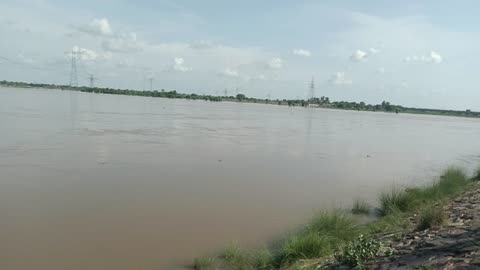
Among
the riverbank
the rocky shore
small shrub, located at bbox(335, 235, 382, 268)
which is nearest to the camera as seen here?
the rocky shore

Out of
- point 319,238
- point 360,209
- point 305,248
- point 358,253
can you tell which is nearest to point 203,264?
point 305,248

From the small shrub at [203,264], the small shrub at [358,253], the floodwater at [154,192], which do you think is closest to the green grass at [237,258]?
the small shrub at [203,264]

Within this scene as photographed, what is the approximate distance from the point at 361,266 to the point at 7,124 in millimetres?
31383

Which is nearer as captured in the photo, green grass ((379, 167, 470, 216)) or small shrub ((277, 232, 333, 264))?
small shrub ((277, 232, 333, 264))

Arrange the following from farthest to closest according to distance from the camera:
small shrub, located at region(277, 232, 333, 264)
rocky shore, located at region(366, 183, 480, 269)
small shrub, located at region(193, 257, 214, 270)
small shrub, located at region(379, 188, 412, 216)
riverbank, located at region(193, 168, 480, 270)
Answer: small shrub, located at region(379, 188, 412, 216) < small shrub, located at region(193, 257, 214, 270) < small shrub, located at region(277, 232, 333, 264) < riverbank, located at region(193, 168, 480, 270) < rocky shore, located at region(366, 183, 480, 269)

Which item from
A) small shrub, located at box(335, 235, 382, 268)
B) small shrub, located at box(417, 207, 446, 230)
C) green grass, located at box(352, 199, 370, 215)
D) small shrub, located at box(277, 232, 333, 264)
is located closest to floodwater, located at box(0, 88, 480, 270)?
green grass, located at box(352, 199, 370, 215)

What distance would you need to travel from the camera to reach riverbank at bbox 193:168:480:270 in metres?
6.97

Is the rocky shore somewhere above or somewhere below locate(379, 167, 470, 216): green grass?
above

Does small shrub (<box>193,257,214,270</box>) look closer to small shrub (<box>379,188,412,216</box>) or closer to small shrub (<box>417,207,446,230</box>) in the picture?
small shrub (<box>417,207,446,230</box>)

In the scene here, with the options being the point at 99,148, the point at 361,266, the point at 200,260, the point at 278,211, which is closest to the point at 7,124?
the point at 99,148

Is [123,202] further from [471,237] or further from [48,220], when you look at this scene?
[471,237]

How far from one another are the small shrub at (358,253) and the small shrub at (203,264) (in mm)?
2796

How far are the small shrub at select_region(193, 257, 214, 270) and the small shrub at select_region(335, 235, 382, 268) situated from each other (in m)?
2.80

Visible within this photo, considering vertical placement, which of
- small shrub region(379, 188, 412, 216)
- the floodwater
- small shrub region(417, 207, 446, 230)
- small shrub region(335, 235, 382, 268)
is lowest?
the floodwater
